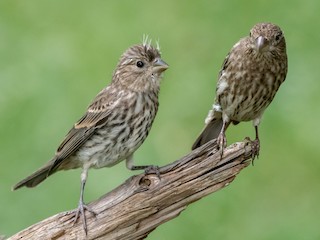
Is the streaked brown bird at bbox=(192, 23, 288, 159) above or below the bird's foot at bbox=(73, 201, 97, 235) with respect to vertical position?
above

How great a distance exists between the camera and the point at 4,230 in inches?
438

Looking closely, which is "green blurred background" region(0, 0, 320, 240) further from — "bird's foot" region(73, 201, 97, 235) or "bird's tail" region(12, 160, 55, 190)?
"bird's foot" region(73, 201, 97, 235)

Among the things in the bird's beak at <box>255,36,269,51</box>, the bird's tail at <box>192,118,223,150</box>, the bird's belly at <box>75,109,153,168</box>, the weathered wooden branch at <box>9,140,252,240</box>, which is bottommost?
the weathered wooden branch at <box>9,140,252,240</box>

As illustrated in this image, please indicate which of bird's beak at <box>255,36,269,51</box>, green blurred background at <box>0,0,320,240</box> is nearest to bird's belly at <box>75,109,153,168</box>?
bird's beak at <box>255,36,269,51</box>

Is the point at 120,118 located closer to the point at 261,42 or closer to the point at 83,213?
the point at 83,213

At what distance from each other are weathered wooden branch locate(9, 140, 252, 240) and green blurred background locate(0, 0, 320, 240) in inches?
106

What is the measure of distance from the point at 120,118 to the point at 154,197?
29.6 inches

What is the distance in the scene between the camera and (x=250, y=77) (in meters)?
9.36

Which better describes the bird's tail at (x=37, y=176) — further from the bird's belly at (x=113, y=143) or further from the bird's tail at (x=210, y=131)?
the bird's tail at (x=210, y=131)

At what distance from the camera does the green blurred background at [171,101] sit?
11.6 meters

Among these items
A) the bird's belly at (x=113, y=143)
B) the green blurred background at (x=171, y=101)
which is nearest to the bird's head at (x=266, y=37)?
the bird's belly at (x=113, y=143)

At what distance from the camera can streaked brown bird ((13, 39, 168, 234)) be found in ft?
29.1

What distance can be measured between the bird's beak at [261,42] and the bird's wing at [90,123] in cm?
106

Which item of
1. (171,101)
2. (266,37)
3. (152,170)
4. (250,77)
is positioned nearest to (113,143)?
(152,170)
